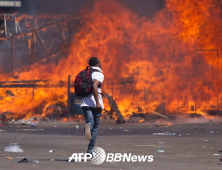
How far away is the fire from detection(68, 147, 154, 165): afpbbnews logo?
51.4ft

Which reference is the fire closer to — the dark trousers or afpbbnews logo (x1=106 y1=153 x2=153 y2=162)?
afpbbnews logo (x1=106 y1=153 x2=153 y2=162)

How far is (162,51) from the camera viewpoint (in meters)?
25.5

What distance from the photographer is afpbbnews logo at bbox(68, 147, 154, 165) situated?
8.72 meters

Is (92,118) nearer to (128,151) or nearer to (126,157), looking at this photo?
(126,157)

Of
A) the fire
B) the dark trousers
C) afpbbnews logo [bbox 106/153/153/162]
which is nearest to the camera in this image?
the dark trousers

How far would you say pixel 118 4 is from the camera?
1017 inches

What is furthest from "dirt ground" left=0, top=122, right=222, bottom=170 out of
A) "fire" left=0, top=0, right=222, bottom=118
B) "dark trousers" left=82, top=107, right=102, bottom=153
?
"fire" left=0, top=0, right=222, bottom=118

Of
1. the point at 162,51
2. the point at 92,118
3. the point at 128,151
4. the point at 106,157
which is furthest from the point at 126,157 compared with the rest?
the point at 162,51

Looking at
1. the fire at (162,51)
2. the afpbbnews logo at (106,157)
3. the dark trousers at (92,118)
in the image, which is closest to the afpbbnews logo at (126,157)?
the afpbbnews logo at (106,157)

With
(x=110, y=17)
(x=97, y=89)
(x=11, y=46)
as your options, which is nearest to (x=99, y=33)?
(x=110, y=17)

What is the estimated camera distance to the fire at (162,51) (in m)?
25.4

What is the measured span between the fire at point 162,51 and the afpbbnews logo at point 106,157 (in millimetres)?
15671

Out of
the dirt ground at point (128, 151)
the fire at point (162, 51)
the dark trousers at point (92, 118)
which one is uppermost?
the fire at point (162, 51)

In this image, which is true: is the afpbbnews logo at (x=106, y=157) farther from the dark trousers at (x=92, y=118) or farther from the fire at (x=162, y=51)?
the fire at (x=162, y=51)
